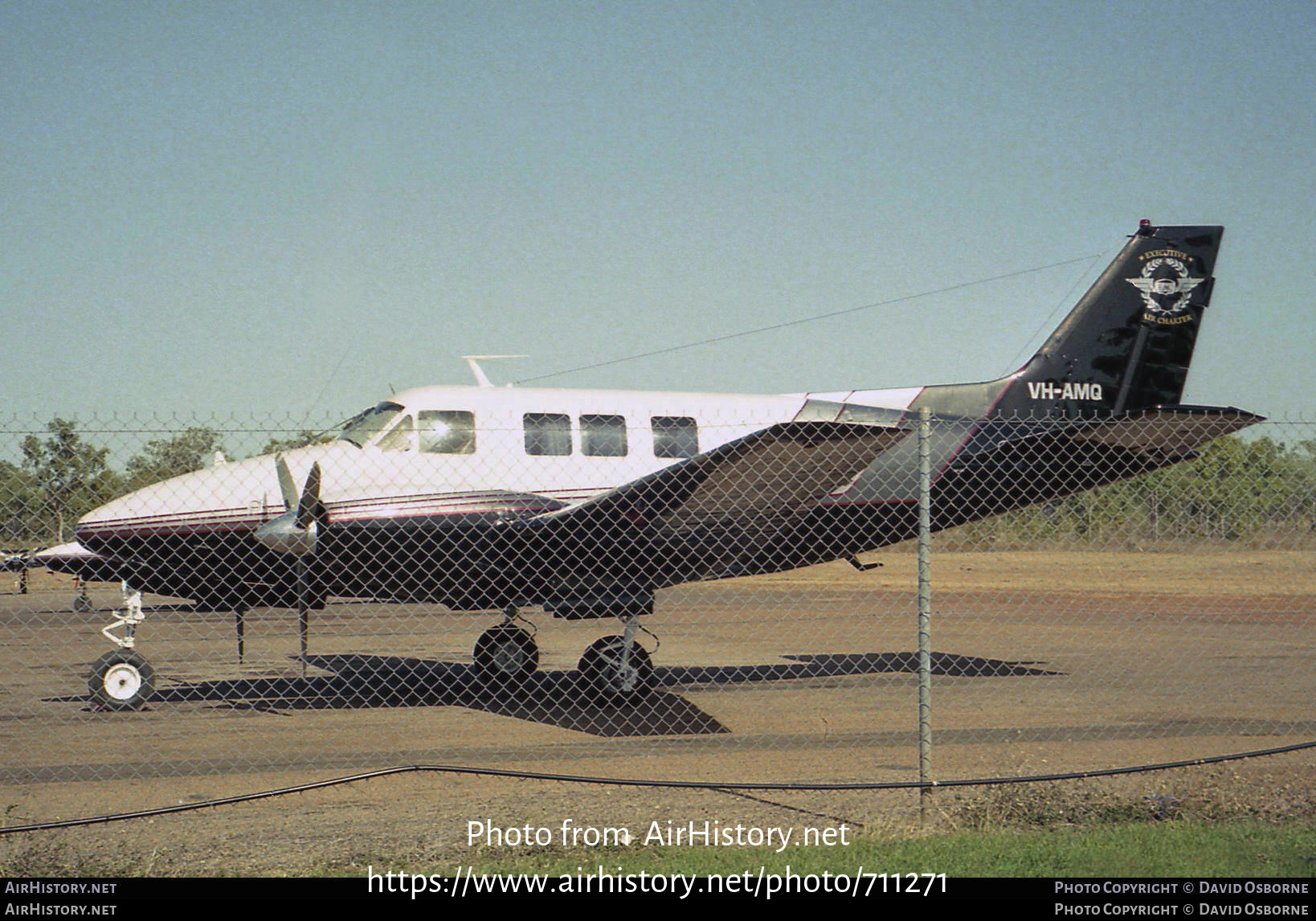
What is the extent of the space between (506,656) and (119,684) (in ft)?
13.3

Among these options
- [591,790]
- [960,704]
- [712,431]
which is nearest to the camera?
[591,790]

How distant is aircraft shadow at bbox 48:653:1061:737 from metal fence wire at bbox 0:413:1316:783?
0.26ft

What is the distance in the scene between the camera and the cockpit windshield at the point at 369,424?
437 inches

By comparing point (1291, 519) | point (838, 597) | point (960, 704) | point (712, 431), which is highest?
point (712, 431)

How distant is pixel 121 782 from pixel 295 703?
3888mm

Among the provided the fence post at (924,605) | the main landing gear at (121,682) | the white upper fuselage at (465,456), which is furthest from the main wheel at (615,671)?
the fence post at (924,605)

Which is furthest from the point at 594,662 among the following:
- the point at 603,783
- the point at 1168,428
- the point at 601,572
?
the point at 1168,428

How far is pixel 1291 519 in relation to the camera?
33.3 ft

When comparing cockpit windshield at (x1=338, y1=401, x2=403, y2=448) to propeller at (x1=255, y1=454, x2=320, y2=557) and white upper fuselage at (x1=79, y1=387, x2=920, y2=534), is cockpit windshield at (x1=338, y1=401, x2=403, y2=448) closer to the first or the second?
white upper fuselage at (x1=79, y1=387, x2=920, y2=534)

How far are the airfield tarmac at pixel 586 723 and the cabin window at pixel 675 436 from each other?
273 cm

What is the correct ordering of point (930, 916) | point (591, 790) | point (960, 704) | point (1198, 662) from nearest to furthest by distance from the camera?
point (930, 916), point (591, 790), point (960, 704), point (1198, 662)

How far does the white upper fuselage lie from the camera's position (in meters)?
10.4

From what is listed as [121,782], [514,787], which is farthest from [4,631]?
[514,787]

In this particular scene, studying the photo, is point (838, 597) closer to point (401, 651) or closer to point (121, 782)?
point (401, 651)
